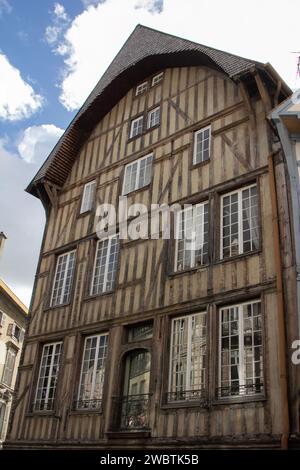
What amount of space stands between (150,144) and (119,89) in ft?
9.49

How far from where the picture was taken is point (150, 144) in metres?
12.8

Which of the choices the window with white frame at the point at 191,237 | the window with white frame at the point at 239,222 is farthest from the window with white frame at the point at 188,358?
the window with white frame at the point at 239,222

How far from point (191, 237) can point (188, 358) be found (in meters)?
2.49

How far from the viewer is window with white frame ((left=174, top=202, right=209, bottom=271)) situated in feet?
33.1

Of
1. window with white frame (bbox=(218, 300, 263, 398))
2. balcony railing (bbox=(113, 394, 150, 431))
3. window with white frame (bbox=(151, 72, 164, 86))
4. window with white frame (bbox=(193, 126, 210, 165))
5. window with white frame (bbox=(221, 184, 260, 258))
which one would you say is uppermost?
window with white frame (bbox=(151, 72, 164, 86))

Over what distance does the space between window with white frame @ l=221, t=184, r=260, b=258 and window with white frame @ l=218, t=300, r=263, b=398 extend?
1149mm

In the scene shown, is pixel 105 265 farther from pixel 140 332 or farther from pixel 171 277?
pixel 171 277

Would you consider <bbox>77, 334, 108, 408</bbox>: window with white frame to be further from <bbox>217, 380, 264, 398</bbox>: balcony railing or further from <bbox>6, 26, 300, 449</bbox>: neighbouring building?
<bbox>217, 380, 264, 398</bbox>: balcony railing

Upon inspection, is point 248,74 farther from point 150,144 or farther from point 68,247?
point 68,247

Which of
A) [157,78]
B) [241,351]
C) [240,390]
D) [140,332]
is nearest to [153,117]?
[157,78]

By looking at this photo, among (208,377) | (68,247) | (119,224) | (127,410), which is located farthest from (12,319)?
(208,377)

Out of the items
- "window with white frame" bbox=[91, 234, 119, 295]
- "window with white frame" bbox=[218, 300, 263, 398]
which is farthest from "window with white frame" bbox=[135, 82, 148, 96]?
"window with white frame" bbox=[218, 300, 263, 398]

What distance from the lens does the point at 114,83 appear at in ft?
47.7
